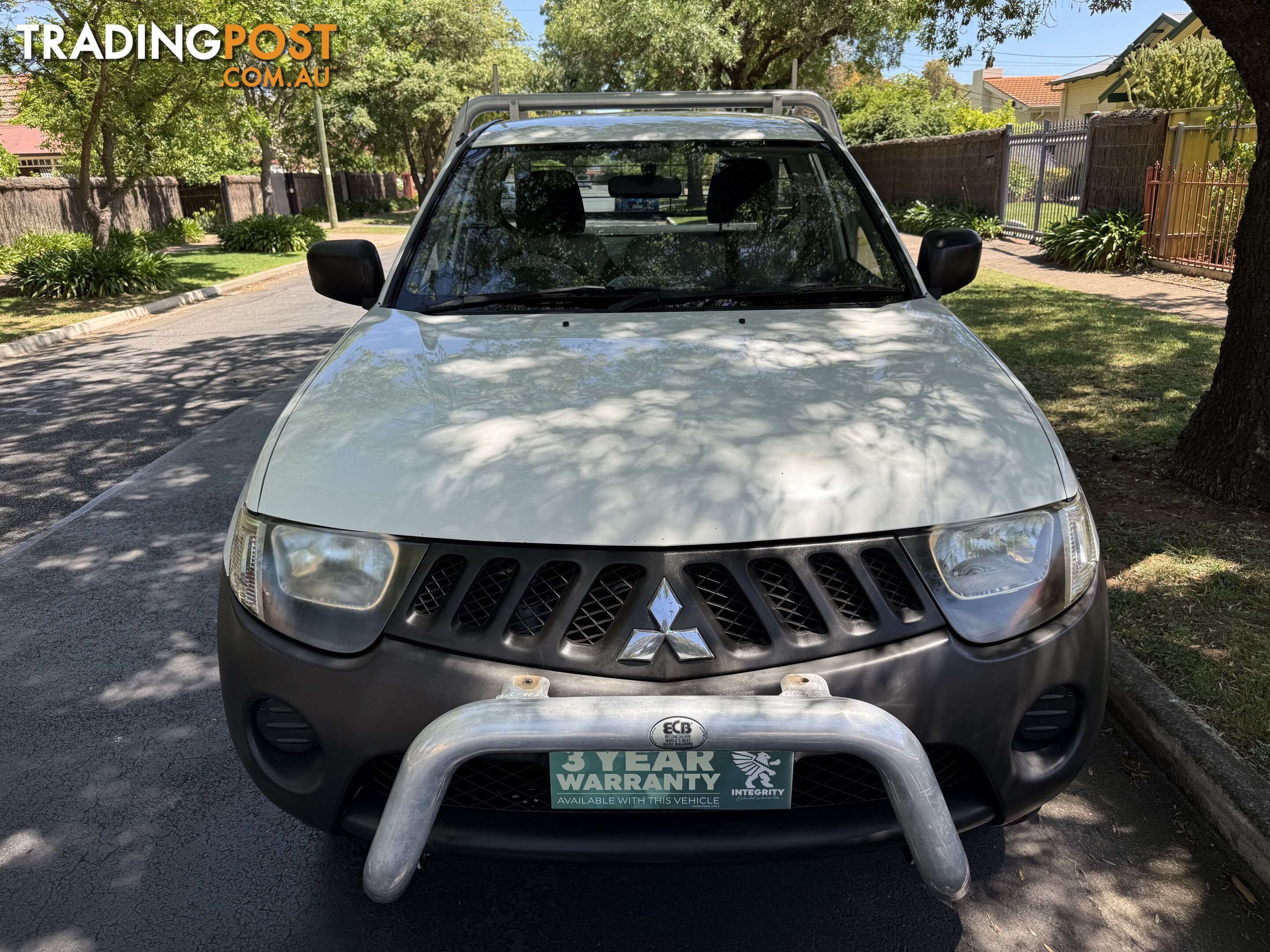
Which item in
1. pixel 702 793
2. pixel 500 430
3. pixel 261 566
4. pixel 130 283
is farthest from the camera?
pixel 130 283

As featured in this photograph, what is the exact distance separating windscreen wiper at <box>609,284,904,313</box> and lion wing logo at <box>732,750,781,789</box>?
163 cm

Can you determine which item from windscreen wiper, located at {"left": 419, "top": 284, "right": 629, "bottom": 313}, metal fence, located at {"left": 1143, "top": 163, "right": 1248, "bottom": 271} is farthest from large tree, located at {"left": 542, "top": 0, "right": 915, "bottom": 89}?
windscreen wiper, located at {"left": 419, "top": 284, "right": 629, "bottom": 313}

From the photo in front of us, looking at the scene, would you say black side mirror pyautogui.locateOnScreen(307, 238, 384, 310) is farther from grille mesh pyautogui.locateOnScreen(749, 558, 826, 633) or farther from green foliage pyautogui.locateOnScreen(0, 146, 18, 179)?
green foliage pyautogui.locateOnScreen(0, 146, 18, 179)

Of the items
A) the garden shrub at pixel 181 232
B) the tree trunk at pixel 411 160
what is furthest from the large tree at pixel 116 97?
the tree trunk at pixel 411 160

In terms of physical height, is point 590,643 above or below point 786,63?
below

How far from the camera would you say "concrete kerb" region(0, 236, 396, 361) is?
35.9ft

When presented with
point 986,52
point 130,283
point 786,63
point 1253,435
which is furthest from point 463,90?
point 1253,435

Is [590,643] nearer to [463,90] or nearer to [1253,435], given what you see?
[1253,435]

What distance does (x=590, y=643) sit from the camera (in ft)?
6.19

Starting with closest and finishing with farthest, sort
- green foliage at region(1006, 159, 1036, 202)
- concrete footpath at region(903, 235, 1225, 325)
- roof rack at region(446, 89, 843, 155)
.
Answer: roof rack at region(446, 89, 843, 155) → concrete footpath at region(903, 235, 1225, 325) → green foliage at region(1006, 159, 1036, 202)

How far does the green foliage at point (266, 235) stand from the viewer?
76.0 ft

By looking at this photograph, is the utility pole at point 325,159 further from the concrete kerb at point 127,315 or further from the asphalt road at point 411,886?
the asphalt road at point 411,886

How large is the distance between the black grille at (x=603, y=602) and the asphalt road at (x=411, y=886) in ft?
1.49

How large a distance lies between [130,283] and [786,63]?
22.3 metres
